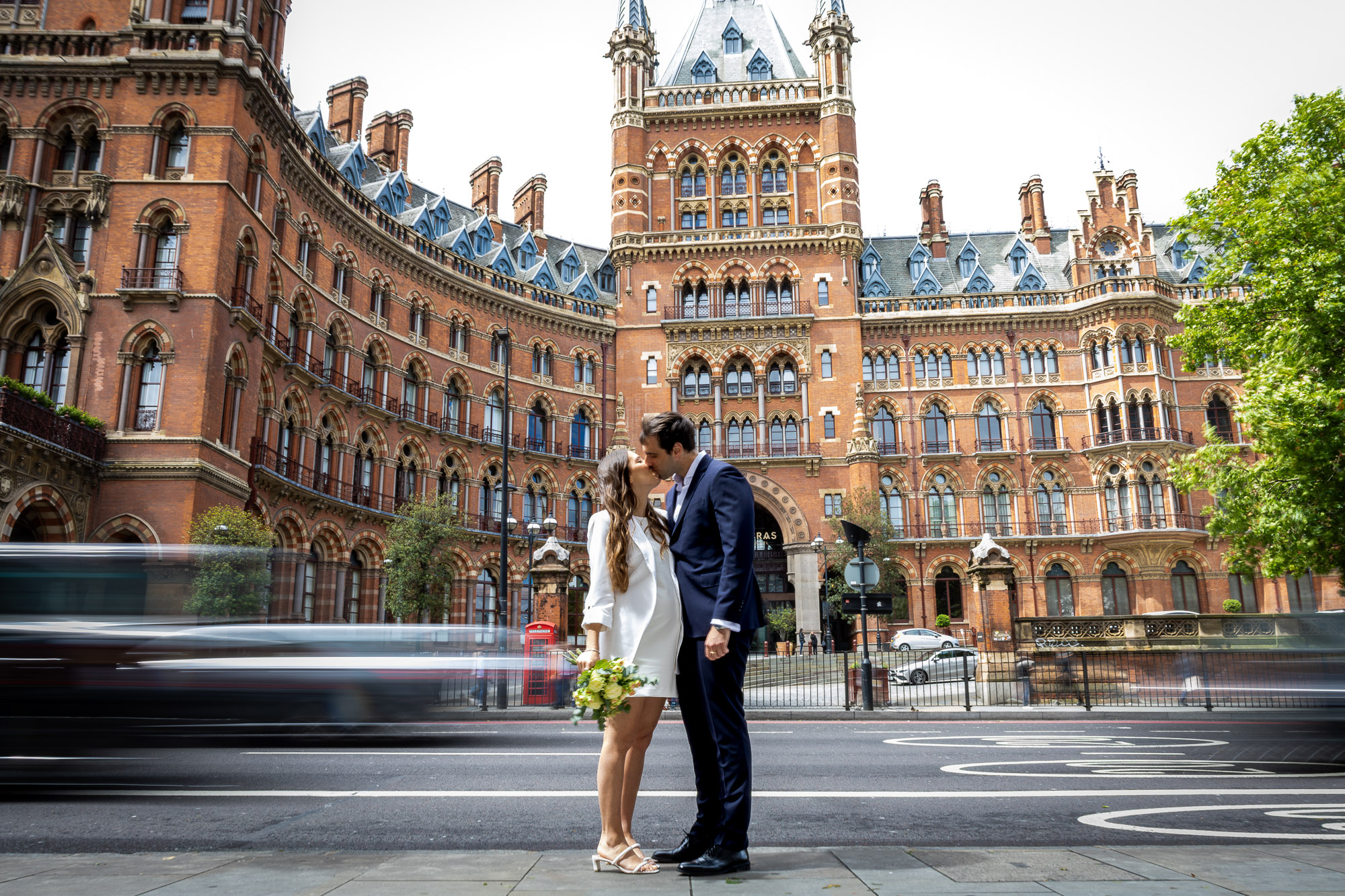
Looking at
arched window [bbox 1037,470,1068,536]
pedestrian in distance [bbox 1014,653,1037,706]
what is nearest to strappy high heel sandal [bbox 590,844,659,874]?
pedestrian in distance [bbox 1014,653,1037,706]

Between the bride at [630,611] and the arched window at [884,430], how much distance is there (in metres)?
42.0

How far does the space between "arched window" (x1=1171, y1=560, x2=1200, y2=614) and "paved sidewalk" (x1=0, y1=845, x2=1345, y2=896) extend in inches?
1690

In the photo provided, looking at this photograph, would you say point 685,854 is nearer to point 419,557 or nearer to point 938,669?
point 938,669

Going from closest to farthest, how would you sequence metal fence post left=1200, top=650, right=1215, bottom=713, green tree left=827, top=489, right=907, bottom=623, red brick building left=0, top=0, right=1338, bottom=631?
metal fence post left=1200, top=650, right=1215, bottom=713, red brick building left=0, top=0, right=1338, bottom=631, green tree left=827, top=489, right=907, bottom=623

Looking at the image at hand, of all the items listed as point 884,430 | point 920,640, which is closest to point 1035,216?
point 884,430

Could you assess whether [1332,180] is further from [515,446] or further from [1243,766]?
[515,446]

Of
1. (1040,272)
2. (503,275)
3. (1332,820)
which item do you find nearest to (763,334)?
(503,275)

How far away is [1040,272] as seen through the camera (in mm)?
49125

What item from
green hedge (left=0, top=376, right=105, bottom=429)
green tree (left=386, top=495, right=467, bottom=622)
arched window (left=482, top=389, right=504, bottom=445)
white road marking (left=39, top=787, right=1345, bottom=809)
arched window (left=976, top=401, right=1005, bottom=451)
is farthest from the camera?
arched window (left=976, top=401, right=1005, bottom=451)

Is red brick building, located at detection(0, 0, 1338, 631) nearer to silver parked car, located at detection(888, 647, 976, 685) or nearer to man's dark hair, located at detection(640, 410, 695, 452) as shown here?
silver parked car, located at detection(888, 647, 976, 685)

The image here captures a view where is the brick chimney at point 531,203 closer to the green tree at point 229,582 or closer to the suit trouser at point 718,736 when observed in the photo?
the green tree at point 229,582

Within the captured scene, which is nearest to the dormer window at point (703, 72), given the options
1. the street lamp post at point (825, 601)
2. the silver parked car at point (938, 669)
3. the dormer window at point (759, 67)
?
the dormer window at point (759, 67)

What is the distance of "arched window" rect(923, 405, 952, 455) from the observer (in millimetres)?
45281

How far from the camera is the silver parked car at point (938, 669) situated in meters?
25.5
